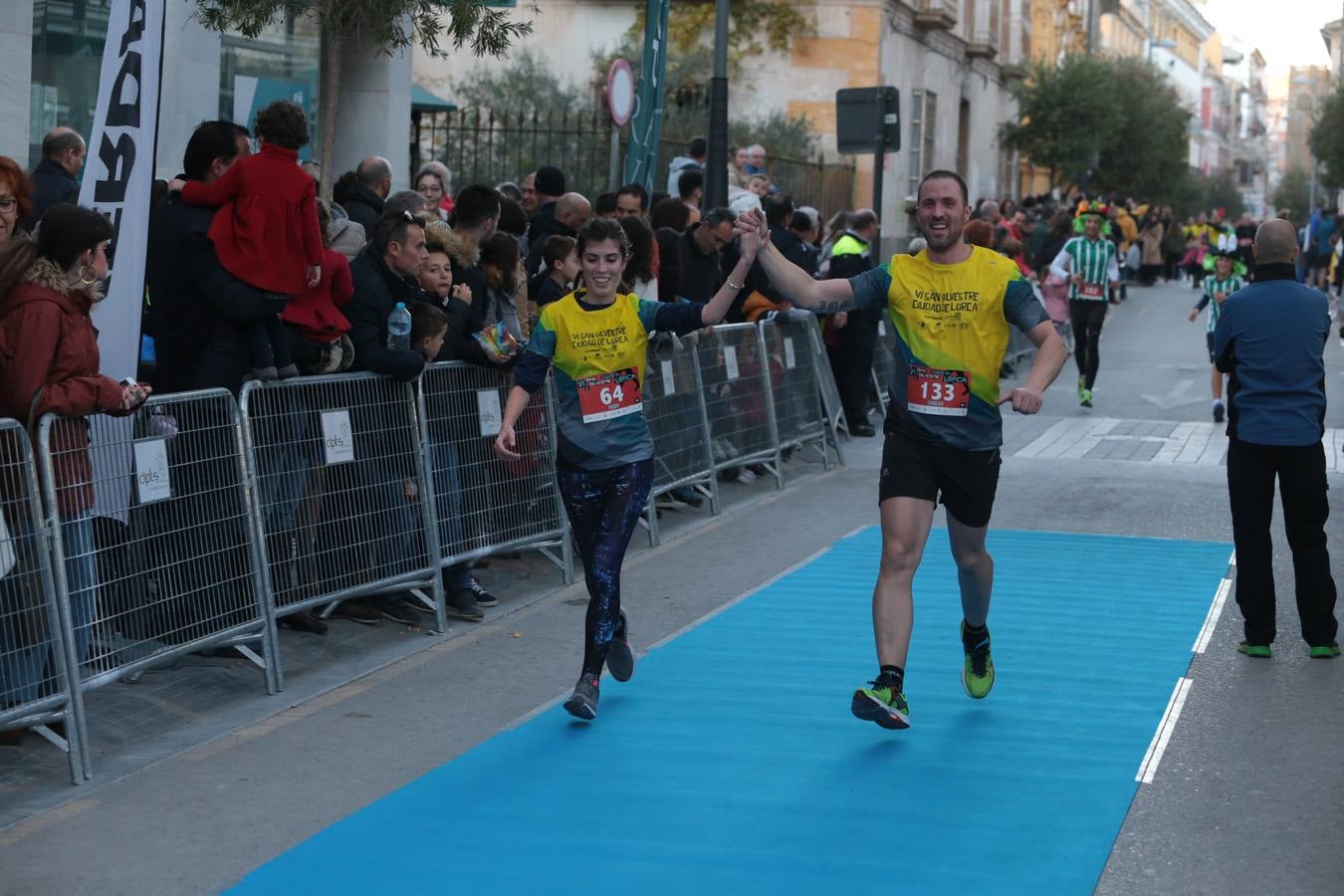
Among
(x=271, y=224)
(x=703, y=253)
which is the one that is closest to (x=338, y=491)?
(x=271, y=224)

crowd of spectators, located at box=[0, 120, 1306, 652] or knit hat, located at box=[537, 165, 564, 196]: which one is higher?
knit hat, located at box=[537, 165, 564, 196]

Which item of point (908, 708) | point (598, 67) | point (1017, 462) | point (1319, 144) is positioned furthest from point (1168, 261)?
point (908, 708)

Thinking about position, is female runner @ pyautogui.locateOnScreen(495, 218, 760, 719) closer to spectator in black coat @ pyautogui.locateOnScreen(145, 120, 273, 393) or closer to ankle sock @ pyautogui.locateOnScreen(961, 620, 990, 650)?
ankle sock @ pyautogui.locateOnScreen(961, 620, 990, 650)

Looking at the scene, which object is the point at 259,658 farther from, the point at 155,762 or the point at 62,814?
the point at 62,814

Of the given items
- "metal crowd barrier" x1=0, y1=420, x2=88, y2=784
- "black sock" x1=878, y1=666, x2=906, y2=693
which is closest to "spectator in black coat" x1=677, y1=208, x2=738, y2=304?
"black sock" x1=878, y1=666, x2=906, y2=693

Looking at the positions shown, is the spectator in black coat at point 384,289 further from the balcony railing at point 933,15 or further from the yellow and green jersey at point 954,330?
the balcony railing at point 933,15

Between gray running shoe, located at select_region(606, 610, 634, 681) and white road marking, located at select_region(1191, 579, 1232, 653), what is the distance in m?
2.72

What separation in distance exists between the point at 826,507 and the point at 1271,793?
A: 681 centimetres

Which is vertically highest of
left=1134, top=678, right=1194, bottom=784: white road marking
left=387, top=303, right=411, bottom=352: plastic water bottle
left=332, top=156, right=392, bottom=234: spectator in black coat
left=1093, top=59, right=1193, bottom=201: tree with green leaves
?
left=1093, top=59, right=1193, bottom=201: tree with green leaves

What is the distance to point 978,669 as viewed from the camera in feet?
25.0

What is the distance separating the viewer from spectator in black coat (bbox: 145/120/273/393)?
8281mm

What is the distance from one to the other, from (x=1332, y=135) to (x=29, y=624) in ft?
193

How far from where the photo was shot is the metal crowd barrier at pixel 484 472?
30.1 feet

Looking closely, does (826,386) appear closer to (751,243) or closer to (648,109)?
(648,109)
